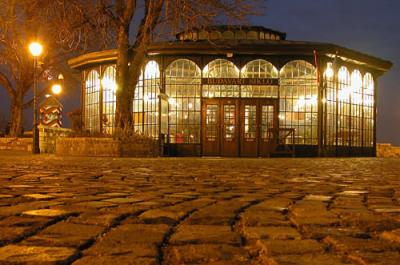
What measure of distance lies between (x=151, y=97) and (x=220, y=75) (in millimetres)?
3219

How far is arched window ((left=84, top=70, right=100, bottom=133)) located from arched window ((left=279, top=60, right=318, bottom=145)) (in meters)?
9.11

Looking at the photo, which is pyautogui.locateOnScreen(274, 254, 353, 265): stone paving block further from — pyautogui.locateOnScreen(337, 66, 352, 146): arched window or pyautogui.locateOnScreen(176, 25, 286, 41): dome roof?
pyautogui.locateOnScreen(337, 66, 352, 146): arched window

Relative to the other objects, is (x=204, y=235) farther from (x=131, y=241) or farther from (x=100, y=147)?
(x=100, y=147)

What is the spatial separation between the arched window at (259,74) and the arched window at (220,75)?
1.26 feet

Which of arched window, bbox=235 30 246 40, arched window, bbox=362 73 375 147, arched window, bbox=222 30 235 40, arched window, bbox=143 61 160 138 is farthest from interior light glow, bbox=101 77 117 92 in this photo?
arched window, bbox=362 73 375 147

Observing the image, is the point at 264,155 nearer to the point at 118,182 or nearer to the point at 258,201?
the point at 118,182

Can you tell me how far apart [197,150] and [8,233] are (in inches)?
→ 833

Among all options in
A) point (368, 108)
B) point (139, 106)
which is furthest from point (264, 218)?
point (368, 108)

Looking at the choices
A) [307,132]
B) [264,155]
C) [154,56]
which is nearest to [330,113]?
[307,132]

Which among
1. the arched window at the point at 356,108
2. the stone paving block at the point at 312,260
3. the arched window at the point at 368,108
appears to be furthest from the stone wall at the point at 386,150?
the stone paving block at the point at 312,260

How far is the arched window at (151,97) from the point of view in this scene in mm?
24312

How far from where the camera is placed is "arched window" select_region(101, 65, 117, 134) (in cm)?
2647

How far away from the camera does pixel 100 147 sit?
56.3 feet

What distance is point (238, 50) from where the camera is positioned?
898 inches
